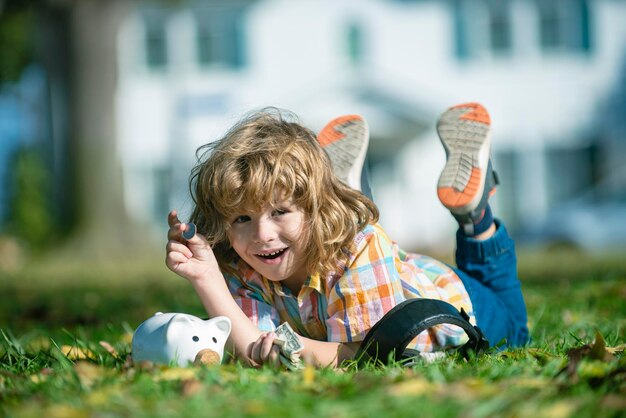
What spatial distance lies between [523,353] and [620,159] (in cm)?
1722

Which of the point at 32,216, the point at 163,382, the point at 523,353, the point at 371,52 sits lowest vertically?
the point at 32,216

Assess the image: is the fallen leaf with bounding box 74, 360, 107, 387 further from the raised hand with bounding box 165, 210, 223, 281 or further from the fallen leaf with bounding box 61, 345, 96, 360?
the fallen leaf with bounding box 61, 345, 96, 360

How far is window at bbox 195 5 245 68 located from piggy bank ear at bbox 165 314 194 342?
1614 centimetres

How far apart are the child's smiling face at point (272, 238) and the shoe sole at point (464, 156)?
85 cm

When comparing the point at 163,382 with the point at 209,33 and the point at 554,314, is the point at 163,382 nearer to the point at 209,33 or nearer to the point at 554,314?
the point at 554,314

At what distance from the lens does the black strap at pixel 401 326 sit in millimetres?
2648

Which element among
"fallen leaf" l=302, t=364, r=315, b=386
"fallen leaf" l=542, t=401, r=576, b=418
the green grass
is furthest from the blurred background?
"fallen leaf" l=542, t=401, r=576, b=418

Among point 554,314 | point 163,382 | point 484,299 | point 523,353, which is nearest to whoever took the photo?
point 163,382

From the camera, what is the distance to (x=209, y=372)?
2322 millimetres

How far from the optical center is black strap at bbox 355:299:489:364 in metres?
2.65

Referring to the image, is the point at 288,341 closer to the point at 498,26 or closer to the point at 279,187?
the point at 279,187

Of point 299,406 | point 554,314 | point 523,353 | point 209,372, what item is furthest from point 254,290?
point 554,314

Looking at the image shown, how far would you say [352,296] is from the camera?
111 inches

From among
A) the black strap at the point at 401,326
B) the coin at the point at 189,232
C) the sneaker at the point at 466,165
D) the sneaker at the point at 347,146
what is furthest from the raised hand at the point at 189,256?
the sneaker at the point at 466,165
